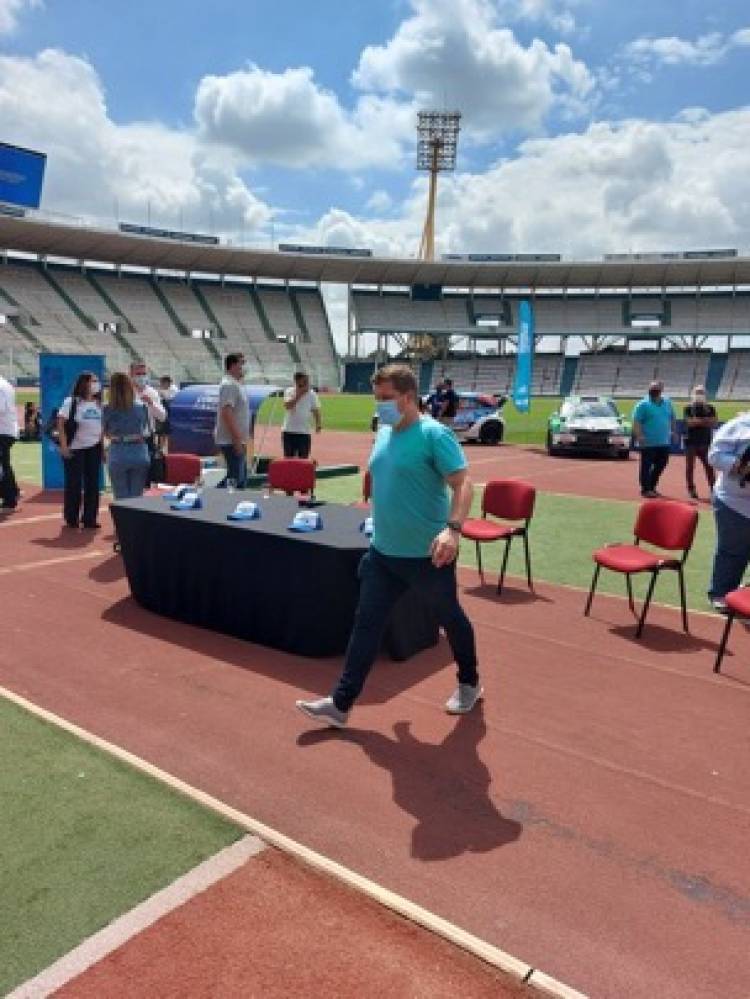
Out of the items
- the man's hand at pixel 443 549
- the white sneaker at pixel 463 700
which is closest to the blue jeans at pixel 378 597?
the man's hand at pixel 443 549

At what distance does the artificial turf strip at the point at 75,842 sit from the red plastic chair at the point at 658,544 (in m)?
4.14

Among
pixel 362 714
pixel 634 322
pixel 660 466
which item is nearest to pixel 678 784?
pixel 362 714

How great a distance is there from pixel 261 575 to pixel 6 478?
7149mm

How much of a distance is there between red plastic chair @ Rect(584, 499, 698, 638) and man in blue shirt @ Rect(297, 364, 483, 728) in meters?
2.56

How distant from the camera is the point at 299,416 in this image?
11281 millimetres

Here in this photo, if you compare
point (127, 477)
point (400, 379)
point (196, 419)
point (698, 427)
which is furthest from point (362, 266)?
point (400, 379)

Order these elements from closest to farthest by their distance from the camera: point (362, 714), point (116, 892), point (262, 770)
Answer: point (116, 892), point (262, 770), point (362, 714)

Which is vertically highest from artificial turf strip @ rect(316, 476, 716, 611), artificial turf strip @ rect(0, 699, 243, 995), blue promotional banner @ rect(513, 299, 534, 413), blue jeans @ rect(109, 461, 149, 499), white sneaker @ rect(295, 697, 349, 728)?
blue promotional banner @ rect(513, 299, 534, 413)

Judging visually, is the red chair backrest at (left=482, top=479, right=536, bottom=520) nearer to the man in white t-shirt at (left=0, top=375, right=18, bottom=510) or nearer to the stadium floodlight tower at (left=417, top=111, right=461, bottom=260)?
the man in white t-shirt at (left=0, top=375, right=18, bottom=510)

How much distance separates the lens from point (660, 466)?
540 inches

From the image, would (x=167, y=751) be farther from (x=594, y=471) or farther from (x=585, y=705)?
(x=594, y=471)

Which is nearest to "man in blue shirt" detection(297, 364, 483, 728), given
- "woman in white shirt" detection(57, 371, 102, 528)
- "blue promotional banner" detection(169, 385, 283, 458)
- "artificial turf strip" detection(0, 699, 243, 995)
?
"artificial turf strip" detection(0, 699, 243, 995)

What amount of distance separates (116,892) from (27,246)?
2462 inches

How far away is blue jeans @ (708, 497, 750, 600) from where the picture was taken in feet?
20.6
